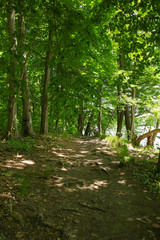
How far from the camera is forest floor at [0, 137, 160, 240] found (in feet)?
9.24

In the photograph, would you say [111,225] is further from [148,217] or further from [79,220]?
[148,217]

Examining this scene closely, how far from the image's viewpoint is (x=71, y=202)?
378cm

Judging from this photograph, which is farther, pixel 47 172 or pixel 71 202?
pixel 47 172

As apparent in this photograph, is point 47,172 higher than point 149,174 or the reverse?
higher

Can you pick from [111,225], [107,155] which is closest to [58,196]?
[111,225]

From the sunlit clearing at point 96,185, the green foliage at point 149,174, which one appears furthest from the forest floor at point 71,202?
the green foliage at point 149,174

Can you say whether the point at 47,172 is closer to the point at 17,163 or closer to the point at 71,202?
the point at 17,163

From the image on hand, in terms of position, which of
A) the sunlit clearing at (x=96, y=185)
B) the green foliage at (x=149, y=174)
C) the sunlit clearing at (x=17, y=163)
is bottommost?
the sunlit clearing at (x=96, y=185)

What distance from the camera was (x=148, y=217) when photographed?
3.41 meters

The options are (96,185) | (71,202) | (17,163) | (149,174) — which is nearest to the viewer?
(71,202)

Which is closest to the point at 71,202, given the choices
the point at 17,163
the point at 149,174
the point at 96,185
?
the point at 96,185

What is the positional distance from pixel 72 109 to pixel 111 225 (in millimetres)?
2427

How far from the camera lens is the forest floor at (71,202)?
282cm

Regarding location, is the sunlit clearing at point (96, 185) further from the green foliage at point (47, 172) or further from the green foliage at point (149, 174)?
the green foliage at point (149, 174)
